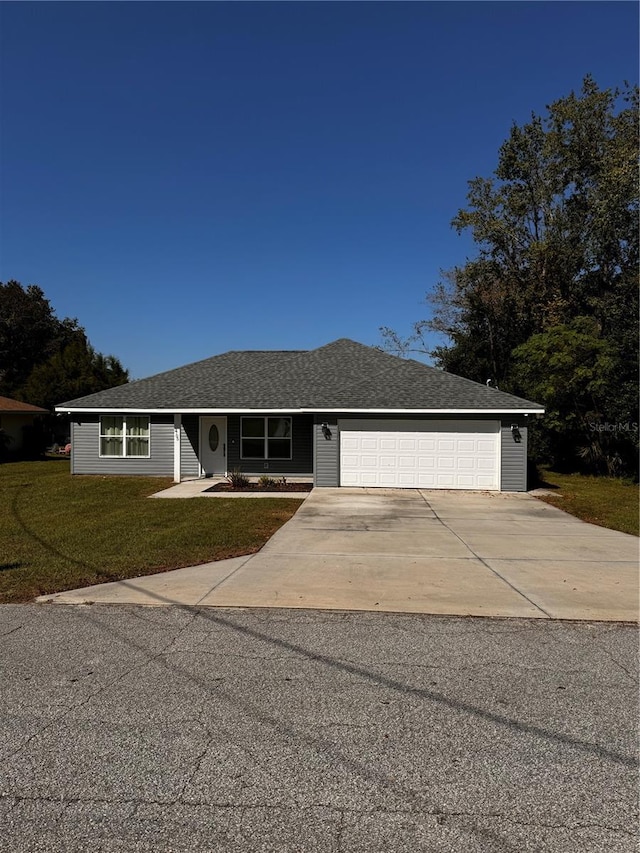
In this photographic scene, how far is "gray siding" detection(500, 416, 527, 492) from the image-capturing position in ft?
53.4

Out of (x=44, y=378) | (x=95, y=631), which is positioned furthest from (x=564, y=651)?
(x=44, y=378)

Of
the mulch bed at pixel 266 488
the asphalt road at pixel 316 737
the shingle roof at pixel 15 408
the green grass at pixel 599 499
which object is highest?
the shingle roof at pixel 15 408

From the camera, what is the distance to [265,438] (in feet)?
61.4

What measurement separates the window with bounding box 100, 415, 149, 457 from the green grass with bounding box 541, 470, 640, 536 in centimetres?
1343

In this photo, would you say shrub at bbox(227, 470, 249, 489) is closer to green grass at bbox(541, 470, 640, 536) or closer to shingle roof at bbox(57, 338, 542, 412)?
shingle roof at bbox(57, 338, 542, 412)

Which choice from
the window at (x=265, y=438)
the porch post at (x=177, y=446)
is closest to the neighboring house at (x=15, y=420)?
the porch post at (x=177, y=446)

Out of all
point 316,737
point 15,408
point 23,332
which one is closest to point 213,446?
point 15,408

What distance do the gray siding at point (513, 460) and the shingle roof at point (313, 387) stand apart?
68 centimetres

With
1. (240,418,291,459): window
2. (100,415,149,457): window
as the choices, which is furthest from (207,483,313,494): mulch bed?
(100,415,149,457): window

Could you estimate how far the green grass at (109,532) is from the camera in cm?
694

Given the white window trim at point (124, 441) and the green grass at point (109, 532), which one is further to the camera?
the white window trim at point (124, 441)

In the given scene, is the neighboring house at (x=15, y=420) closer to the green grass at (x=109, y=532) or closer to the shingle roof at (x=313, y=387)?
the shingle roof at (x=313, y=387)

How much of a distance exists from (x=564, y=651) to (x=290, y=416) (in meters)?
14.6

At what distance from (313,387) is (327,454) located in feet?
10.3
